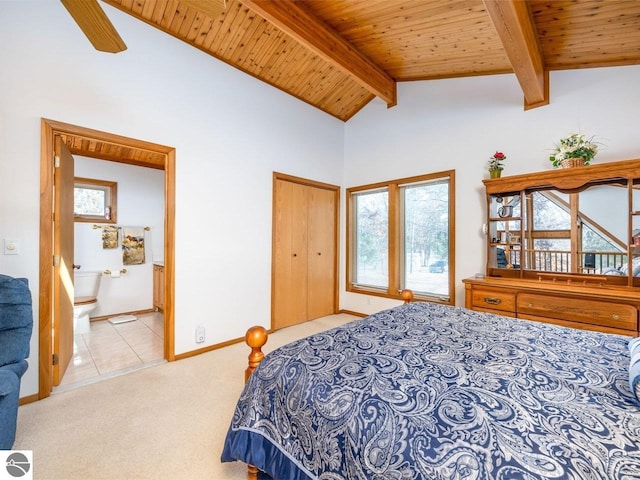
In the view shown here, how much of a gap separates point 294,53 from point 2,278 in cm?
327

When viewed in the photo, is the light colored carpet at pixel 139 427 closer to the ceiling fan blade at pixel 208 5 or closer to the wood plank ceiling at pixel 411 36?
the ceiling fan blade at pixel 208 5

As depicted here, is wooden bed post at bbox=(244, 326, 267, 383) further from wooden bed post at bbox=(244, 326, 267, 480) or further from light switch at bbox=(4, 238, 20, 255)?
light switch at bbox=(4, 238, 20, 255)

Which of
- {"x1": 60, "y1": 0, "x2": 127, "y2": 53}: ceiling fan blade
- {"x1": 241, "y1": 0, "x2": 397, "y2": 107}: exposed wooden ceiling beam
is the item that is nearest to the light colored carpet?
{"x1": 60, "y1": 0, "x2": 127, "y2": 53}: ceiling fan blade

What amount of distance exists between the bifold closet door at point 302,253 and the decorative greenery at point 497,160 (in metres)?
2.21

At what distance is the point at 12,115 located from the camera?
2.08m

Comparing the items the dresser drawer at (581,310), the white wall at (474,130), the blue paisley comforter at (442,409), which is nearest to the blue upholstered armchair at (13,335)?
the blue paisley comforter at (442,409)

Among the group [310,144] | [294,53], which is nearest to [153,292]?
[310,144]

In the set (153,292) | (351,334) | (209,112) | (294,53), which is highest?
(294,53)

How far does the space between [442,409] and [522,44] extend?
8.11 ft

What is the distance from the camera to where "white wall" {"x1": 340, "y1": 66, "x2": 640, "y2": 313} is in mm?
2619

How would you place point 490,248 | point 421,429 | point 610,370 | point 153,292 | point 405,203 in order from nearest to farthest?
point 421,429, point 610,370, point 490,248, point 405,203, point 153,292

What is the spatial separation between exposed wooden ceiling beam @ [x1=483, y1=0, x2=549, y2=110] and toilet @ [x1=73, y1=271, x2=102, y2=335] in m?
4.91

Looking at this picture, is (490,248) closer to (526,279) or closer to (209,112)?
(526,279)

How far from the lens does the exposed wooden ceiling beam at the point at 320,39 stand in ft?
7.69
